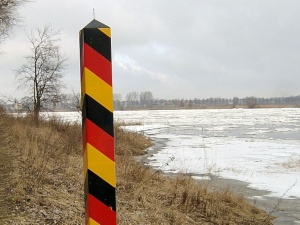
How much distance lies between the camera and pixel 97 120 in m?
2.13

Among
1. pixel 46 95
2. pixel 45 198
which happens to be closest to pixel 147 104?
pixel 46 95

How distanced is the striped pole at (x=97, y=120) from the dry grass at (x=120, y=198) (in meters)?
2.23

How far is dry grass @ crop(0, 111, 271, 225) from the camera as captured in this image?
450cm

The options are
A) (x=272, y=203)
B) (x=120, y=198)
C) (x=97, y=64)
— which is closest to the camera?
(x=97, y=64)

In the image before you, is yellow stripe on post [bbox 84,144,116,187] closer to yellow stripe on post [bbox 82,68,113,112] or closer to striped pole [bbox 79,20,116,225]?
striped pole [bbox 79,20,116,225]

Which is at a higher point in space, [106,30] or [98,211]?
[106,30]

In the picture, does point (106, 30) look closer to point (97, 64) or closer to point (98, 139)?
point (97, 64)

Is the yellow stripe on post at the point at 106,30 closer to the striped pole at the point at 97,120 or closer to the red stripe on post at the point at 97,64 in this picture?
the striped pole at the point at 97,120

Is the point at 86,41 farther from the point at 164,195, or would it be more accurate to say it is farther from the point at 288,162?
the point at 288,162

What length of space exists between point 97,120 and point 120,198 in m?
4.26

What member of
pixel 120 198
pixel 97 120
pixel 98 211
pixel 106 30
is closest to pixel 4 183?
pixel 120 198

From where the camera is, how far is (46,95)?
2464 centimetres

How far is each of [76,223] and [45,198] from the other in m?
0.82

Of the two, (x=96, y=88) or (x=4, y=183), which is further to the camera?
(x=4, y=183)
